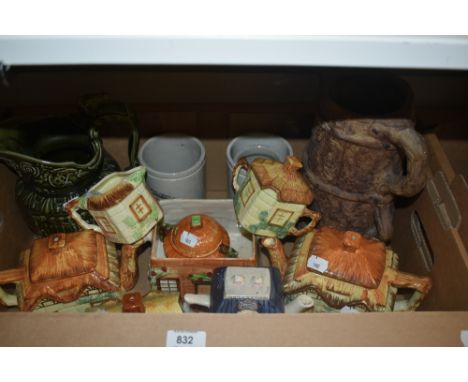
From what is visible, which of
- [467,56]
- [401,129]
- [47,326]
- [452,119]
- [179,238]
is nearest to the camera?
[467,56]

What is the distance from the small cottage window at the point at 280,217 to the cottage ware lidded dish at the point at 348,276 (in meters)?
0.06

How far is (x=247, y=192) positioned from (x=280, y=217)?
8 cm

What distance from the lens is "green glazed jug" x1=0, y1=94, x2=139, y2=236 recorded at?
852 mm

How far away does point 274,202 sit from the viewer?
2.74ft

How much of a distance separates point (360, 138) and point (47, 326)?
1.89 feet

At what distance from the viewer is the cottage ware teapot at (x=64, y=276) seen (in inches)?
32.3

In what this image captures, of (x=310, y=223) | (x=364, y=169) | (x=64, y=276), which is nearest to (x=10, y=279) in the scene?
(x=64, y=276)

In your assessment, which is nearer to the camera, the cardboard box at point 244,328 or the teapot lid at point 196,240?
the cardboard box at point 244,328

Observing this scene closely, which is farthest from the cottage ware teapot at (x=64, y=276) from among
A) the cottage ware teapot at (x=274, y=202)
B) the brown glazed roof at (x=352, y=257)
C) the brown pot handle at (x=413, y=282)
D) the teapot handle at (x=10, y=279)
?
the brown pot handle at (x=413, y=282)

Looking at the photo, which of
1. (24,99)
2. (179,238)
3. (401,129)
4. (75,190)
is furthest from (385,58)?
(24,99)

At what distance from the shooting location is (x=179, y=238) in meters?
0.90

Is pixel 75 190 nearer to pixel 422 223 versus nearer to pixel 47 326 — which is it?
pixel 47 326

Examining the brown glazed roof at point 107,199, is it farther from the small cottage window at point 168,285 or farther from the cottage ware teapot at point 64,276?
the small cottage window at point 168,285

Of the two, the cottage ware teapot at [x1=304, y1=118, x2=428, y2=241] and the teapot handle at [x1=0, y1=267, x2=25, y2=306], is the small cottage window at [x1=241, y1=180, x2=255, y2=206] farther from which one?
the teapot handle at [x1=0, y1=267, x2=25, y2=306]
